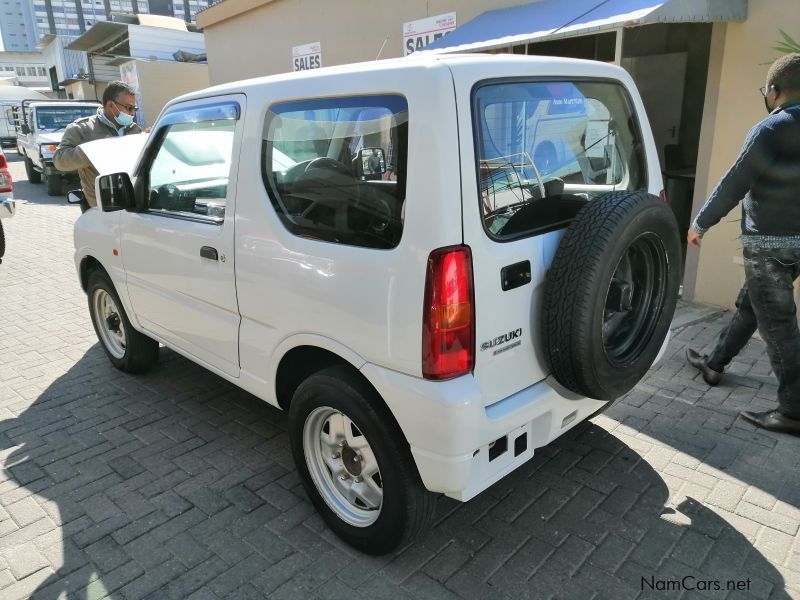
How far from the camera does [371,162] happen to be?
232cm

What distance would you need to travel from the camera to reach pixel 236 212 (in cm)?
279

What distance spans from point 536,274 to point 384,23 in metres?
8.24

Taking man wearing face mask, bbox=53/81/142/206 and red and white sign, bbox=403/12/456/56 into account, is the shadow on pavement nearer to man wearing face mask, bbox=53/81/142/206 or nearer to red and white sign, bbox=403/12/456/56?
man wearing face mask, bbox=53/81/142/206

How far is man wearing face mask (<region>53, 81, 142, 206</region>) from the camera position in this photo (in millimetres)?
5079

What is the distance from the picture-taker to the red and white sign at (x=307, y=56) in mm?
11055

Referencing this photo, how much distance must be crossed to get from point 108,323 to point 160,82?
22.3 m

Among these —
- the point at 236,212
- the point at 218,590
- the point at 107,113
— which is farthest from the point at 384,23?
the point at 218,590

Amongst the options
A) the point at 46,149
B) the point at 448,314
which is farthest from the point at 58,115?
the point at 448,314

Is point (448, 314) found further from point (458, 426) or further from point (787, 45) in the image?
point (787, 45)

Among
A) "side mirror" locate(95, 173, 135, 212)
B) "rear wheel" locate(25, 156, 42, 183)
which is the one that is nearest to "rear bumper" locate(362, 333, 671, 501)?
"side mirror" locate(95, 173, 135, 212)

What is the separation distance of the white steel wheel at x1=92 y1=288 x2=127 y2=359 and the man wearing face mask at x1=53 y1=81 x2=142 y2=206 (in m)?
1.06

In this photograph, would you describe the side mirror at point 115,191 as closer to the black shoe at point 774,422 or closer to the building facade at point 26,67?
the black shoe at point 774,422

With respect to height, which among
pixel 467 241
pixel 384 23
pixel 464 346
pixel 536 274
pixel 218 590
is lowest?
pixel 218 590

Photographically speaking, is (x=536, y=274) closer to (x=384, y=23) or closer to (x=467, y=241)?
(x=467, y=241)
